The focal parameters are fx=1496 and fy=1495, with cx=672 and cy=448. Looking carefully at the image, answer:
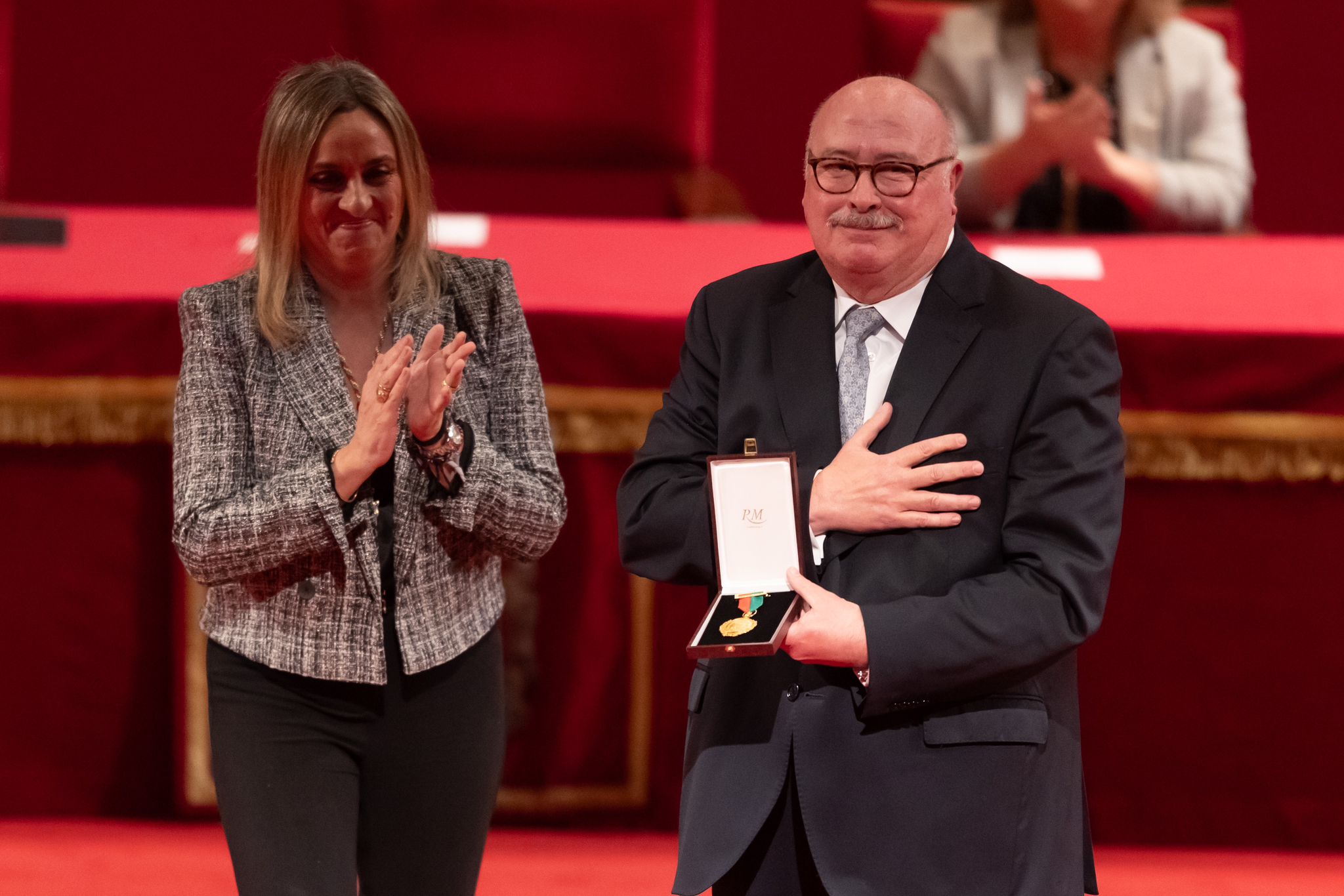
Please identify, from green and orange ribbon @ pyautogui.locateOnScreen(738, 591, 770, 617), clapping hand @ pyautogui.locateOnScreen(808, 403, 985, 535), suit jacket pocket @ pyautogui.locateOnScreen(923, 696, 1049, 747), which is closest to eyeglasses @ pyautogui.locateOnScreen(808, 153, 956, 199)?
clapping hand @ pyautogui.locateOnScreen(808, 403, 985, 535)

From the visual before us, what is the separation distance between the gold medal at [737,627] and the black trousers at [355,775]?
59 cm

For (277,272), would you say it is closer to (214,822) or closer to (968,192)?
(214,822)

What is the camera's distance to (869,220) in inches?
59.9

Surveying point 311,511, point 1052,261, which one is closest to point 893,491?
point 311,511

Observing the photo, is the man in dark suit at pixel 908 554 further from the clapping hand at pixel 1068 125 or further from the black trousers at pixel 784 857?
the clapping hand at pixel 1068 125

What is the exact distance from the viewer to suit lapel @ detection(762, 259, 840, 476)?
155 centimetres

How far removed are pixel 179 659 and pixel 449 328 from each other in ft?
3.50

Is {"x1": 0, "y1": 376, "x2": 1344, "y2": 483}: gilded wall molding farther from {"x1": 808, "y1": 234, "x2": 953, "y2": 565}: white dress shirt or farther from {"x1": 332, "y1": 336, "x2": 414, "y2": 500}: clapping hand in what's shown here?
{"x1": 808, "y1": 234, "x2": 953, "y2": 565}: white dress shirt

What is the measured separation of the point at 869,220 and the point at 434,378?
0.56 m

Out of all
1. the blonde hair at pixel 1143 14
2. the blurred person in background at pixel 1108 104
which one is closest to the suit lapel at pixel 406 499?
the blurred person in background at pixel 1108 104

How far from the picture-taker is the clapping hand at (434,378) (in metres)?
1.75

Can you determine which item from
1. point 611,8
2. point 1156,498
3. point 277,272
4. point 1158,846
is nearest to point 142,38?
point 611,8

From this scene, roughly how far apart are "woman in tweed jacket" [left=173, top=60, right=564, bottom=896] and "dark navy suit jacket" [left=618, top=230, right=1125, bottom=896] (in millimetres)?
361

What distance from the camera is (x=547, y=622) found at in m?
2.73
